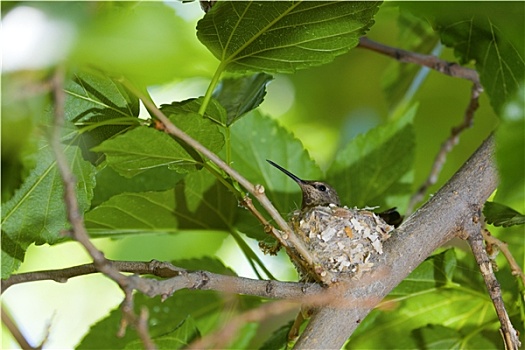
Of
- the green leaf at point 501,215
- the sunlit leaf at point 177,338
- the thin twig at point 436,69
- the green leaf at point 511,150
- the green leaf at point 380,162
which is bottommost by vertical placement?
the sunlit leaf at point 177,338

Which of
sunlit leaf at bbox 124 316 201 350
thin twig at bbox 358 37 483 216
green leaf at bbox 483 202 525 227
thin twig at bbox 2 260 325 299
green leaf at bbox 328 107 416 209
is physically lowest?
sunlit leaf at bbox 124 316 201 350

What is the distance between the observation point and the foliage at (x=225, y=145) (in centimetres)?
71

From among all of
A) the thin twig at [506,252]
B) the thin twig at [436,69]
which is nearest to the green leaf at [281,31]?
the thin twig at [506,252]

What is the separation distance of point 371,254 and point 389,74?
4.11 ft

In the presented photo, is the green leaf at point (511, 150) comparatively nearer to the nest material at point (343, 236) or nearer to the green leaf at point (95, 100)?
the nest material at point (343, 236)

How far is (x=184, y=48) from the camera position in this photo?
56 centimetres

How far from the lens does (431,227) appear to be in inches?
48.9

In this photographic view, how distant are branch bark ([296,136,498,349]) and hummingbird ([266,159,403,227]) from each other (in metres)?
0.66

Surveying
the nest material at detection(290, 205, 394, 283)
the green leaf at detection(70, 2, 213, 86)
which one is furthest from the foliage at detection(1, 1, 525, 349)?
the nest material at detection(290, 205, 394, 283)

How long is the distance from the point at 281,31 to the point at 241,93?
0.47 metres

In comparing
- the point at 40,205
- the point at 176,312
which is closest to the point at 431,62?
the point at 176,312

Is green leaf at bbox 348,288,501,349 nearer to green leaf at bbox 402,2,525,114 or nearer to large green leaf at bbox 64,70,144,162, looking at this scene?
green leaf at bbox 402,2,525,114

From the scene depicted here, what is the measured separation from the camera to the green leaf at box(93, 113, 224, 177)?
1010 mm

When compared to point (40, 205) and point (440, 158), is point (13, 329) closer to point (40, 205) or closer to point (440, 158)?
point (40, 205)
